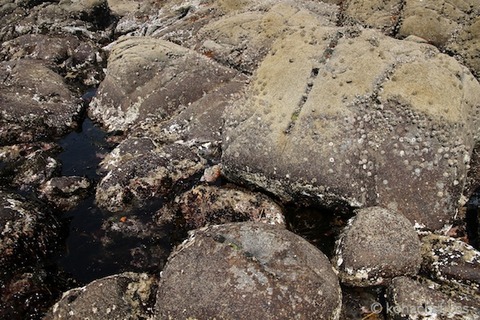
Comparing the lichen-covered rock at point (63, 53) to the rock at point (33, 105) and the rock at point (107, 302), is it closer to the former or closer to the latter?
the rock at point (33, 105)

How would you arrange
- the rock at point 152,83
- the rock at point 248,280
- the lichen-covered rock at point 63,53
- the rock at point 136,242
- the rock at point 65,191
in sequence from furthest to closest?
the lichen-covered rock at point 63,53
the rock at point 152,83
the rock at point 65,191
the rock at point 136,242
the rock at point 248,280

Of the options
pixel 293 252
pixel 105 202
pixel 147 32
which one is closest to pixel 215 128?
pixel 105 202

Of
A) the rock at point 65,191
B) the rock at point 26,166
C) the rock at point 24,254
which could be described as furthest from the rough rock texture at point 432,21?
the rock at point 24,254

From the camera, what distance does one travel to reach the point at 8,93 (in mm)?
19016

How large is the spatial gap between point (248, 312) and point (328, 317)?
5.81 feet

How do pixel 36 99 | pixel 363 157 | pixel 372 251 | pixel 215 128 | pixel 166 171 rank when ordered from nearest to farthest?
pixel 372 251
pixel 363 157
pixel 166 171
pixel 215 128
pixel 36 99

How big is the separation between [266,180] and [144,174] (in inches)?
166

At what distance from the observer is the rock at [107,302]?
29.8 ft

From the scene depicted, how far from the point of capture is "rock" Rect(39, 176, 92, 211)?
540 inches

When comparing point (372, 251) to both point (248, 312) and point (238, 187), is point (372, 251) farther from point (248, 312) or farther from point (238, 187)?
point (238, 187)

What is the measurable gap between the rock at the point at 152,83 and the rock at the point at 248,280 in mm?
9648

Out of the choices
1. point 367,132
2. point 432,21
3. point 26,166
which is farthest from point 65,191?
point 432,21

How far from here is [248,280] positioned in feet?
28.0

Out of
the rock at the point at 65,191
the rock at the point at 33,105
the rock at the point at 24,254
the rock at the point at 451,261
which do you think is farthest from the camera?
the rock at the point at 33,105
